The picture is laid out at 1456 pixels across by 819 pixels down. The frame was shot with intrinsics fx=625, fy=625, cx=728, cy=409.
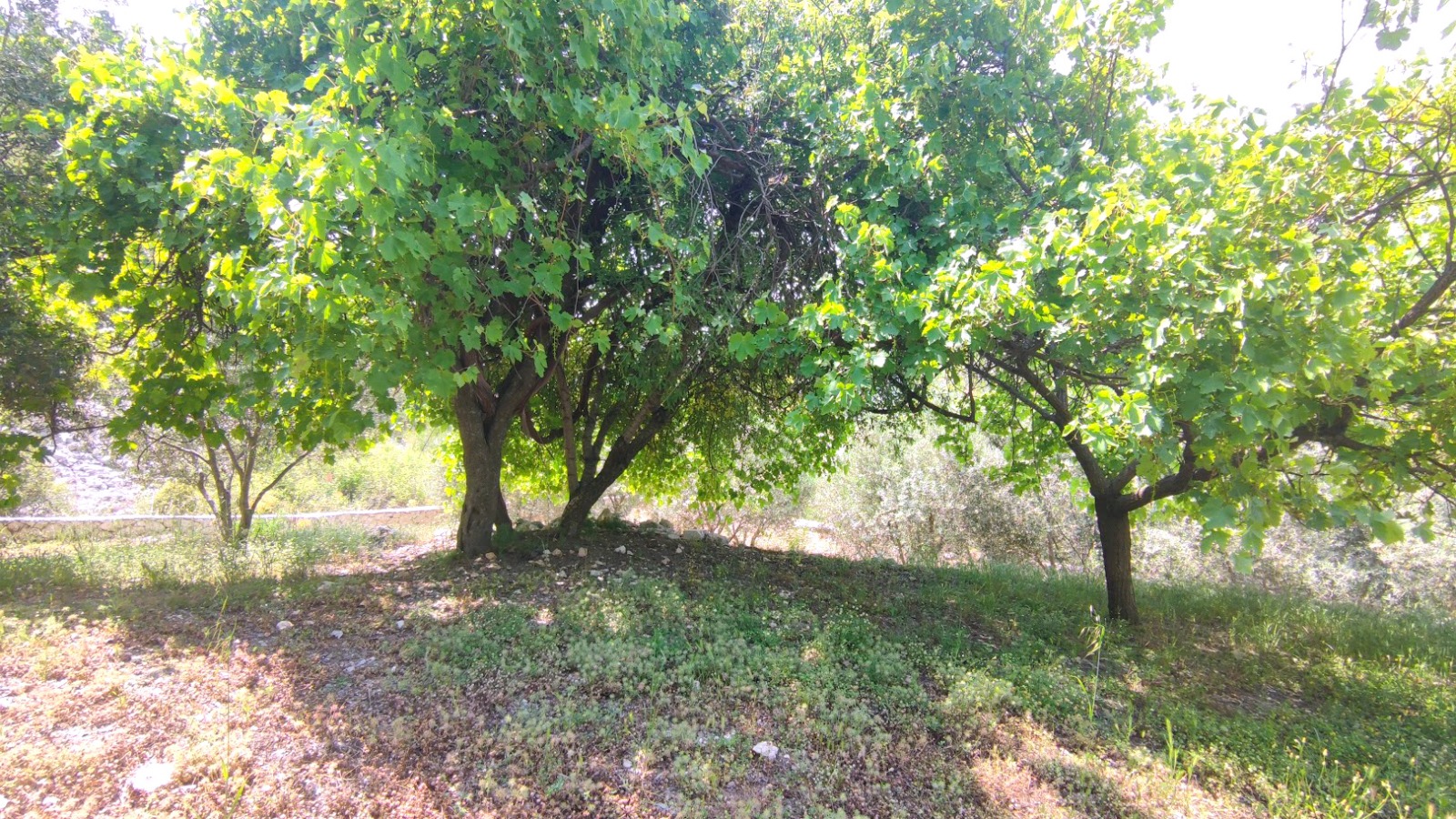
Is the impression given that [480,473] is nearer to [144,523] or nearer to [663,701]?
[663,701]

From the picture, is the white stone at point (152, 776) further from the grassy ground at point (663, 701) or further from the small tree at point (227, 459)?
the small tree at point (227, 459)

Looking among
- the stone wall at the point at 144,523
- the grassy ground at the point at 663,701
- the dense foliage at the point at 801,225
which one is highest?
the dense foliage at the point at 801,225

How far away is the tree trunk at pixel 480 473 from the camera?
557 cm

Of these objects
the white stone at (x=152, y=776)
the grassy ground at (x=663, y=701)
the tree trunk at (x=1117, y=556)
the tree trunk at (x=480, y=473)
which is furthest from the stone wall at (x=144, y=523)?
the tree trunk at (x=1117, y=556)

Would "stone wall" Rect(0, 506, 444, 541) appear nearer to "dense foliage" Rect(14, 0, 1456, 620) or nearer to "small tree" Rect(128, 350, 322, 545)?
"small tree" Rect(128, 350, 322, 545)

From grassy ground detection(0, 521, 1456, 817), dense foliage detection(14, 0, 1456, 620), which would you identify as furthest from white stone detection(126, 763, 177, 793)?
dense foliage detection(14, 0, 1456, 620)

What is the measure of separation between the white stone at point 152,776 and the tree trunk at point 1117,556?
587 cm

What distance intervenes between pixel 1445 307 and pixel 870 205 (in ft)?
9.79

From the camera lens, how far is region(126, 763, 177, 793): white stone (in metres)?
2.24

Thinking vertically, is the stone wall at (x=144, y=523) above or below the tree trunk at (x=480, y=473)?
below

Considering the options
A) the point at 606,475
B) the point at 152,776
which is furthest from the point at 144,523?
the point at 152,776

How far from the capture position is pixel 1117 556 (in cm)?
519

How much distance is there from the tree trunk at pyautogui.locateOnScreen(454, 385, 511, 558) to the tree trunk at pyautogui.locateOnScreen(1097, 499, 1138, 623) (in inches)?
208

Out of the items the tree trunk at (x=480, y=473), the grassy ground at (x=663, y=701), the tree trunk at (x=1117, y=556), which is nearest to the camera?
the grassy ground at (x=663, y=701)
